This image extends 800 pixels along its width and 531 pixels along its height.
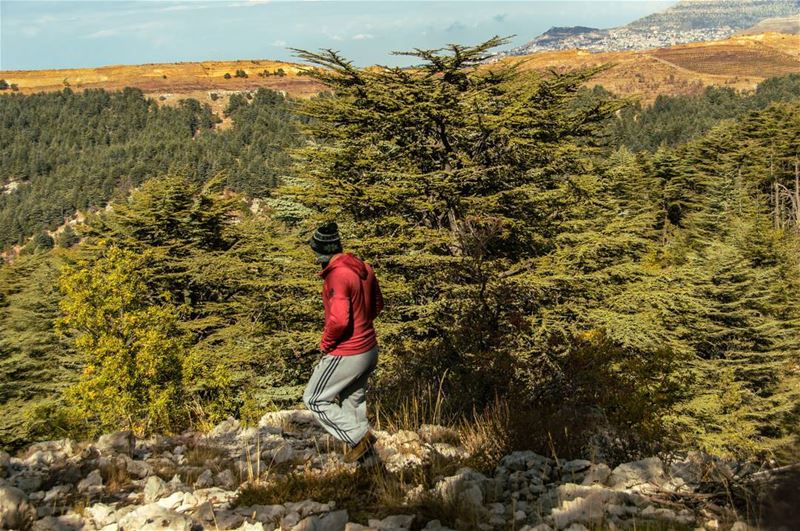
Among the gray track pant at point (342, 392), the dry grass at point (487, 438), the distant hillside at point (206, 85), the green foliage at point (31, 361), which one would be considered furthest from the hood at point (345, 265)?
the distant hillside at point (206, 85)

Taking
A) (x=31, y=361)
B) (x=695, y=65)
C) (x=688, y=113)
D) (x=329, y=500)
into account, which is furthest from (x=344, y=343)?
(x=695, y=65)

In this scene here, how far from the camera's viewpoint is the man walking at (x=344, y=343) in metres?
3.45

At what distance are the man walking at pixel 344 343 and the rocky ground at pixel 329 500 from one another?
0.37m

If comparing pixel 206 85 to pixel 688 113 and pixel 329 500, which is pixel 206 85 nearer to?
pixel 688 113

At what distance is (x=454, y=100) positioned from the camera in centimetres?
1381

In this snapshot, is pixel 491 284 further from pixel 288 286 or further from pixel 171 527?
pixel 171 527

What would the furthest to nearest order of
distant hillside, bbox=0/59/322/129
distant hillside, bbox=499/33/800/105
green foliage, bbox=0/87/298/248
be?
distant hillside, bbox=0/59/322/129
distant hillside, bbox=499/33/800/105
green foliage, bbox=0/87/298/248

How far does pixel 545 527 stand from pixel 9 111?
748 ft

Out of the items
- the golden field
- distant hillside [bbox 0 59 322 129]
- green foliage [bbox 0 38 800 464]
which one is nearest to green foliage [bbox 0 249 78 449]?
green foliage [bbox 0 38 800 464]

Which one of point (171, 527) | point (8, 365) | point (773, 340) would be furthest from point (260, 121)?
point (171, 527)

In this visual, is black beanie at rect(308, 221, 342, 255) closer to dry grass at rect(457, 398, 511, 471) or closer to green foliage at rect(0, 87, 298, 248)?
dry grass at rect(457, 398, 511, 471)

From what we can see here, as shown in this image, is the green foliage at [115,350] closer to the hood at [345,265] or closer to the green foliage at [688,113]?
the hood at [345,265]

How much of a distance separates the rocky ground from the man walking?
370 mm

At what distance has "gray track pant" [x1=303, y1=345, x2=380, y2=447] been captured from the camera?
11.8 feet
